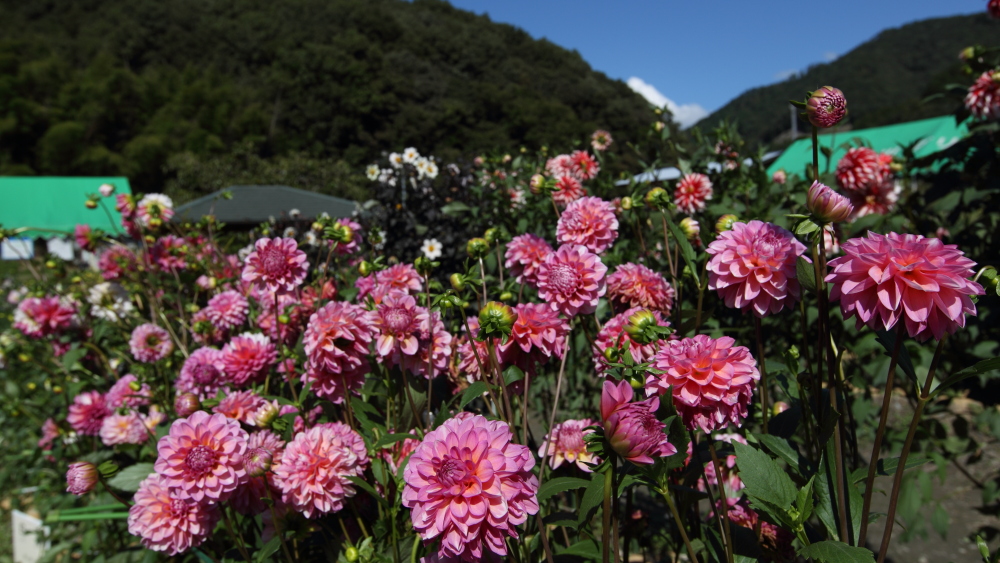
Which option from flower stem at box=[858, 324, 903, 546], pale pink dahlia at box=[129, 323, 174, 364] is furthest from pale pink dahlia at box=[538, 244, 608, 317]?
pale pink dahlia at box=[129, 323, 174, 364]

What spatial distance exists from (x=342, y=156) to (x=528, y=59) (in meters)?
18.0

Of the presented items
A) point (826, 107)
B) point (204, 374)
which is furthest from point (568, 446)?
point (204, 374)

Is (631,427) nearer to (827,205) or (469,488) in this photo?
(469,488)

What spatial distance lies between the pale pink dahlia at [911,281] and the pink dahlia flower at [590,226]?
0.52 meters

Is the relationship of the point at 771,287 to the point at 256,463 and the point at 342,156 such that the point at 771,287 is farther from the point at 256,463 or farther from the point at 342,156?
the point at 342,156

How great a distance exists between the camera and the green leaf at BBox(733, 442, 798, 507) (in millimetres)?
736

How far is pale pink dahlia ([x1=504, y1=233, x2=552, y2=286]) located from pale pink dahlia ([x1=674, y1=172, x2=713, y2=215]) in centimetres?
72

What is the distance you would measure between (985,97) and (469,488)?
7.69 feet

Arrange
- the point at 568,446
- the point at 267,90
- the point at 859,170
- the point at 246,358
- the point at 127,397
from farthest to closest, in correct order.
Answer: the point at 267,90 < the point at 859,170 < the point at 127,397 < the point at 246,358 < the point at 568,446

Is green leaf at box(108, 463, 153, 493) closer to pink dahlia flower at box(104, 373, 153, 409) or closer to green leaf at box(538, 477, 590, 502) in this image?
pink dahlia flower at box(104, 373, 153, 409)

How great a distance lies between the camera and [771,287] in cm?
76

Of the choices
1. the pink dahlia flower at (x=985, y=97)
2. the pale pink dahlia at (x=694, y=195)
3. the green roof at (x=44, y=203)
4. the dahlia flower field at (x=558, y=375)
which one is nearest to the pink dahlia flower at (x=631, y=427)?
the dahlia flower field at (x=558, y=375)

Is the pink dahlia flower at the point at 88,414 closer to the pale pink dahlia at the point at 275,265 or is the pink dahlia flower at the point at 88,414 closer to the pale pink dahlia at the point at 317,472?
the pale pink dahlia at the point at 275,265

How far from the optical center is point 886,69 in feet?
111
